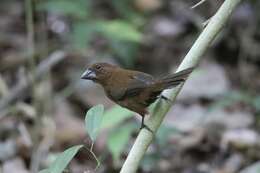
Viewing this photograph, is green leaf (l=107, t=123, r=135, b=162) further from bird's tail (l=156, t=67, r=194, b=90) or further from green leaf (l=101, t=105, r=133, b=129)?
bird's tail (l=156, t=67, r=194, b=90)

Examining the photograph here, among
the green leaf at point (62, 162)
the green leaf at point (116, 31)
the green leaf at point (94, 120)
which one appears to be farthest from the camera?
the green leaf at point (116, 31)

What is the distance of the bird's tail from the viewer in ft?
9.08

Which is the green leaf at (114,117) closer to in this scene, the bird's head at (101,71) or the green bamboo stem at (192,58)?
the bird's head at (101,71)

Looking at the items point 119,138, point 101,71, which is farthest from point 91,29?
point 101,71

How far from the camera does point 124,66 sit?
6.52 metres

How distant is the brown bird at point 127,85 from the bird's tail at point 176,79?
19cm

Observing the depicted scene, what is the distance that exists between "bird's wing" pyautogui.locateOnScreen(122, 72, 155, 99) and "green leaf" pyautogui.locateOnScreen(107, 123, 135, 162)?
0.63 m

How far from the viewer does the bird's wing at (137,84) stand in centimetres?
338

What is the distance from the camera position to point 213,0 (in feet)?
23.4

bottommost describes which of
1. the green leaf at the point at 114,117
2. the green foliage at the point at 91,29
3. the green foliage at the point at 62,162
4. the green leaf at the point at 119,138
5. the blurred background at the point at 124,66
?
the blurred background at the point at 124,66

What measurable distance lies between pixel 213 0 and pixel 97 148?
2.47 metres

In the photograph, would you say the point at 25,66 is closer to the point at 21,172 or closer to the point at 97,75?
the point at 21,172

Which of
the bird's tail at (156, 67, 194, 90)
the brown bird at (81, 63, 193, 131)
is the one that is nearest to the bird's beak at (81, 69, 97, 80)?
the brown bird at (81, 63, 193, 131)

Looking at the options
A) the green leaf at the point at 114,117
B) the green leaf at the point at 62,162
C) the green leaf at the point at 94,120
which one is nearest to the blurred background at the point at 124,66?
the green leaf at the point at 114,117
